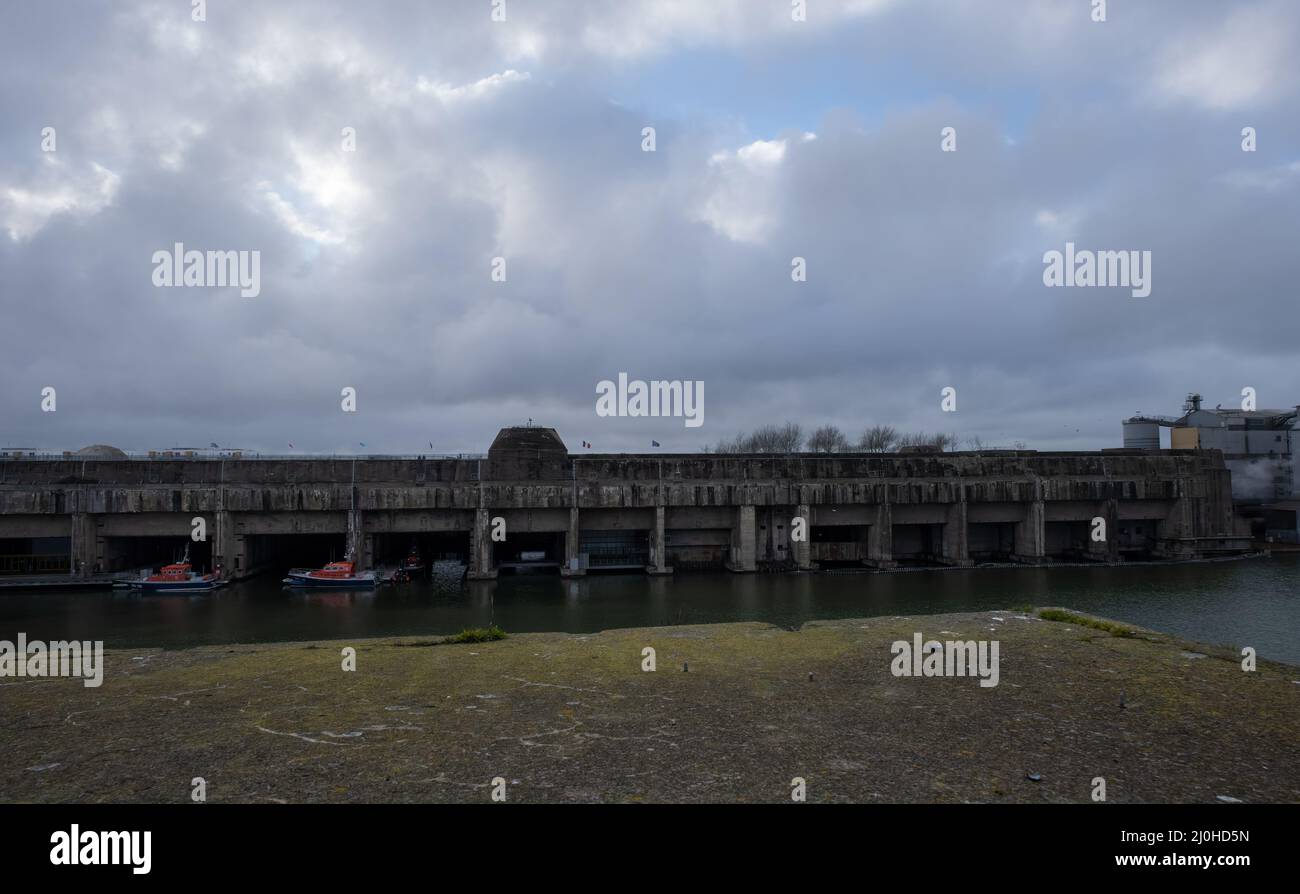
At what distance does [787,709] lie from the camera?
11742 mm

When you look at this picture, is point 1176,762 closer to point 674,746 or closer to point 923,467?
point 674,746

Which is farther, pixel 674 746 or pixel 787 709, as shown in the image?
pixel 787 709

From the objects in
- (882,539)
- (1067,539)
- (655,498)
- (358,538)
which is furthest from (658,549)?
(1067,539)

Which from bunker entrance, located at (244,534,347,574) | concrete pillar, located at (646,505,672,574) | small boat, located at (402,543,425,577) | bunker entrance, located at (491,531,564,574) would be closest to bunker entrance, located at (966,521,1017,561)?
concrete pillar, located at (646,505,672,574)

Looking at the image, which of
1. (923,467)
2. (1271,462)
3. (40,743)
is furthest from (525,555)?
(1271,462)

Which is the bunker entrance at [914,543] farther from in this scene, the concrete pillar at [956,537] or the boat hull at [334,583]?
the boat hull at [334,583]

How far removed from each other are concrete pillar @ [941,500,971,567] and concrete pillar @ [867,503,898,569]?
4.71 metres

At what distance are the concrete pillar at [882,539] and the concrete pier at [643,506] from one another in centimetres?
13

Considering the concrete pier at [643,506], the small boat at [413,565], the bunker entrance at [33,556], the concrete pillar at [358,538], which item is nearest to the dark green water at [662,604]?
the small boat at [413,565]

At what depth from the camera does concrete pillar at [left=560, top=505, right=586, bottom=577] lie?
51062mm

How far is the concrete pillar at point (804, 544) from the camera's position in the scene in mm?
54406

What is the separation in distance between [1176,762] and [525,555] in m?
51.7

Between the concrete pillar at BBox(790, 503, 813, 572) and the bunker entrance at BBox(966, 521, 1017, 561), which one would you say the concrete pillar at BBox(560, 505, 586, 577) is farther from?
the bunker entrance at BBox(966, 521, 1017, 561)

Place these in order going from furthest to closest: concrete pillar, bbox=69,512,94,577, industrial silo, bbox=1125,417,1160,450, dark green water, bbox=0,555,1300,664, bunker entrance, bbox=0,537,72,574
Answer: industrial silo, bbox=1125,417,1160,450 → bunker entrance, bbox=0,537,72,574 → concrete pillar, bbox=69,512,94,577 → dark green water, bbox=0,555,1300,664
